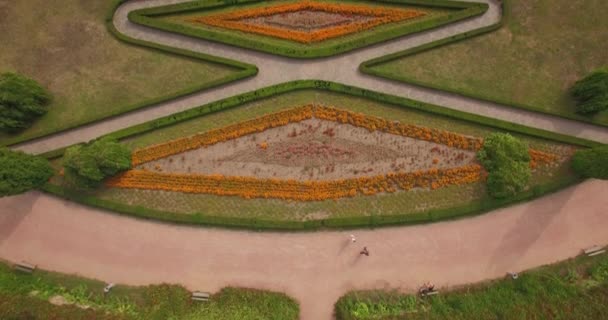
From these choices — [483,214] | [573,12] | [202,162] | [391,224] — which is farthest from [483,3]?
[202,162]

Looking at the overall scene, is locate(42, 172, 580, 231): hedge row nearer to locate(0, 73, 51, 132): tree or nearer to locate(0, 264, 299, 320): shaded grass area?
locate(0, 264, 299, 320): shaded grass area

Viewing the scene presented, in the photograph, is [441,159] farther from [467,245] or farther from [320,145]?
[320,145]

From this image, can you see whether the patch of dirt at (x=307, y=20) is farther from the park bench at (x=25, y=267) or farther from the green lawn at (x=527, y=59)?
the park bench at (x=25, y=267)

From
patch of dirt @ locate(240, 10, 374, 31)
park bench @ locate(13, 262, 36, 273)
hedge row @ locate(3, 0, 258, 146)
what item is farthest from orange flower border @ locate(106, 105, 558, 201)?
park bench @ locate(13, 262, 36, 273)

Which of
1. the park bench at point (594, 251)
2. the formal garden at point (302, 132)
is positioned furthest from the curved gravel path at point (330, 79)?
the park bench at point (594, 251)

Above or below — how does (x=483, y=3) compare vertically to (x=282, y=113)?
above

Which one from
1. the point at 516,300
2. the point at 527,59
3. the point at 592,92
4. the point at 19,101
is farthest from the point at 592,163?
the point at 19,101
